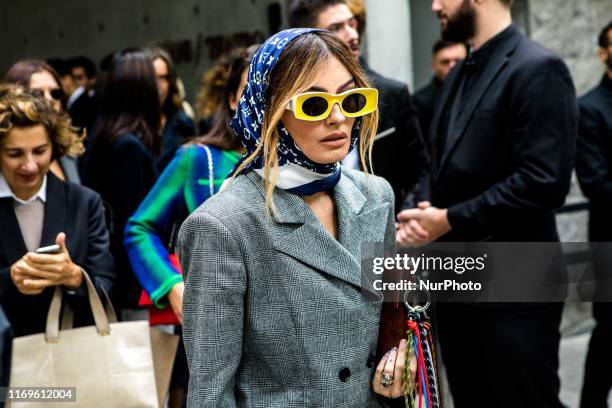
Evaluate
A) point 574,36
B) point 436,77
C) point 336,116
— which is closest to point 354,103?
point 336,116

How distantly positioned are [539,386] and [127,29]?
5015 millimetres

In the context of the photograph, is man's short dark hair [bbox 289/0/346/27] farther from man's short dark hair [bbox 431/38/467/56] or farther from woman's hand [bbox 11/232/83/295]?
man's short dark hair [bbox 431/38/467/56]

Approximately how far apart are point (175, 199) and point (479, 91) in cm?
135

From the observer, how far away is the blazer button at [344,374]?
7.84 feet

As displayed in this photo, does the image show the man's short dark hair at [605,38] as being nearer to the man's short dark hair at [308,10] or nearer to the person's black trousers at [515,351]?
the man's short dark hair at [308,10]

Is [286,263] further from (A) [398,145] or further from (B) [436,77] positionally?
(B) [436,77]

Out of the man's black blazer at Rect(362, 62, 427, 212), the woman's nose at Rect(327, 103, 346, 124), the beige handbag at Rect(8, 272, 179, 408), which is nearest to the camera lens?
the woman's nose at Rect(327, 103, 346, 124)

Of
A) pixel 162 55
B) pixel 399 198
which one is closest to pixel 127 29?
pixel 162 55

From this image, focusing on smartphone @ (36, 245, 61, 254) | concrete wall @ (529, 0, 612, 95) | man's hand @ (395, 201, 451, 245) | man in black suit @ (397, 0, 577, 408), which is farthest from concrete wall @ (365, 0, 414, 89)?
smartphone @ (36, 245, 61, 254)

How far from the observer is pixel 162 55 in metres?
6.23

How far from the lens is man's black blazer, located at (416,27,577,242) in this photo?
3770 mm

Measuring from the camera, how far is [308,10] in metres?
4.35

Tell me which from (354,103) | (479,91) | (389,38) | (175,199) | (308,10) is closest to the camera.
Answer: (354,103)

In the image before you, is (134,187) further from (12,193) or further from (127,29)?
(127,29)
